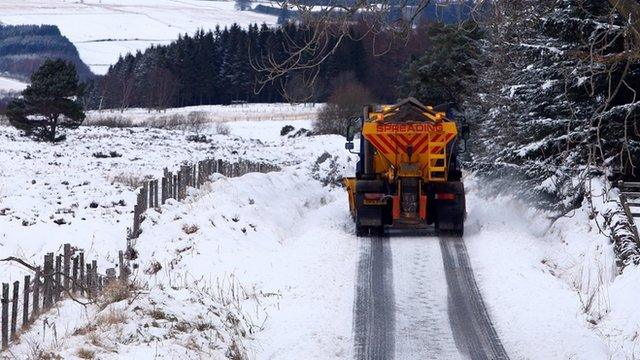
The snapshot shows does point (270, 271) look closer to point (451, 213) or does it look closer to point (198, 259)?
point (198, 259)

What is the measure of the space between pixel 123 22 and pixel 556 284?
573ft

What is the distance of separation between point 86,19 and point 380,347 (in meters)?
186

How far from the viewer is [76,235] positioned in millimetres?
18703

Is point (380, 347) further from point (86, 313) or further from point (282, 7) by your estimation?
point (282, 7)

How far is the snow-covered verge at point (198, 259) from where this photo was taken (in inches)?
377

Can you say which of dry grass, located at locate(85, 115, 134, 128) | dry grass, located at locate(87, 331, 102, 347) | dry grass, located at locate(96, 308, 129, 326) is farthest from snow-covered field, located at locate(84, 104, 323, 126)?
dry grass, located at locate(87, 331, 102, 347)

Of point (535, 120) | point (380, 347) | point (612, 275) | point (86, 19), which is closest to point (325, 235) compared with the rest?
point (535, 120)

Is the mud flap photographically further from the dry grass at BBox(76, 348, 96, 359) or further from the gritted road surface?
the dry grass at BBox(76, 348, 96, 359)

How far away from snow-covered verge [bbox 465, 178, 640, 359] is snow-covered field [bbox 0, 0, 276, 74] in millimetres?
124103

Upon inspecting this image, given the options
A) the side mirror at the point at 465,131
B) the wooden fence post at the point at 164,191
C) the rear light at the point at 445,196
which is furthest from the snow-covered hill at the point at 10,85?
the rear light at the point at 445,196

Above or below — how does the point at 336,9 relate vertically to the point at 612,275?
above

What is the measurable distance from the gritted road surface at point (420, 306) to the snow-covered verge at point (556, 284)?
0.30 metres

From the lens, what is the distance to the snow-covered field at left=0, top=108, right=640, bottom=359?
10.0 m

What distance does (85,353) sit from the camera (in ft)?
27.9
